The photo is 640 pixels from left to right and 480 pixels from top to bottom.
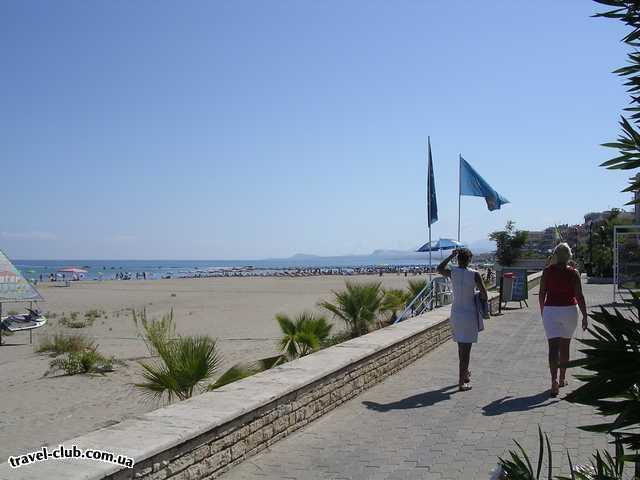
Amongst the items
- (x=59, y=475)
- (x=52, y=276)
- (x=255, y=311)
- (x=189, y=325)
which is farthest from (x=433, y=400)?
(x=52, y=276)

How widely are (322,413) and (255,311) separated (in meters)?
22.7

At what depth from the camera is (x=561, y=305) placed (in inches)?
288

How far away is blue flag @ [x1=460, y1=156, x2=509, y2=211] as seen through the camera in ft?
56.2

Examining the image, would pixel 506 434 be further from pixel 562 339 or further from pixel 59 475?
pixel 59 475

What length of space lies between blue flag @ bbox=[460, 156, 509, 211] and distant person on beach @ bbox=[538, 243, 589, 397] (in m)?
9.90

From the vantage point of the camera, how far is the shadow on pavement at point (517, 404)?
21.1 feet

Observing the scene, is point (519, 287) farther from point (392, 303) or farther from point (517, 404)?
point (517, 404)

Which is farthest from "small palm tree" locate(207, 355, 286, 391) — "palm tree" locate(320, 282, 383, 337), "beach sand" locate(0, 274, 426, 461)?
"palm tree" locate(320, 282, 383, 337)

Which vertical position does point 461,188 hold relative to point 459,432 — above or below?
above

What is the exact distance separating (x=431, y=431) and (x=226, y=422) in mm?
2051

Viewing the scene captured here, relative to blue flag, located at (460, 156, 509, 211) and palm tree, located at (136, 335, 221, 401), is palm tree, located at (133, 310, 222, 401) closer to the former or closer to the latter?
palm tree, located at (136, 335, 221, 401)

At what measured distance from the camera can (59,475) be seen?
3.27 m

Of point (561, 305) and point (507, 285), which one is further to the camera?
point (507, 285)

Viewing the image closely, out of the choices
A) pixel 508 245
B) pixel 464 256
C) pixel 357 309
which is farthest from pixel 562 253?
pixel 508 245
